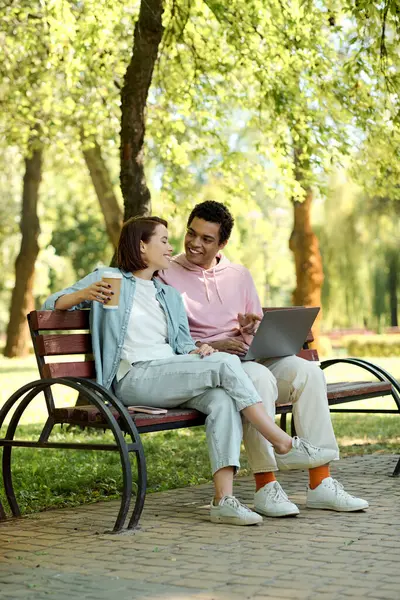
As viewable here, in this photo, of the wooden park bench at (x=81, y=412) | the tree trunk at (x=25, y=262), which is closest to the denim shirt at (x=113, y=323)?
the wooden park bench at (x=81, y=412)

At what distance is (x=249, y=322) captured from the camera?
5.85 m

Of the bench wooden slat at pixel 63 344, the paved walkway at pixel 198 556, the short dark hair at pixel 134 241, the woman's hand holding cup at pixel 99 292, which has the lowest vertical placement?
the paved walkway at pixel 198 556

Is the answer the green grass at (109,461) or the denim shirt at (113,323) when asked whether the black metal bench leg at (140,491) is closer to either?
the denim shirt at (113,323)

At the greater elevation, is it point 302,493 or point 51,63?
point 51,63

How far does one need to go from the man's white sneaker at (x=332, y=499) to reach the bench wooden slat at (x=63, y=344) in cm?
144

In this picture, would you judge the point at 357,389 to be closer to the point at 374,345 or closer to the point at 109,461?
the point at 109,461

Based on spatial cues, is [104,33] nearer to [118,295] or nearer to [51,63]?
[51,63]

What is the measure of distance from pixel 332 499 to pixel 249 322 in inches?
47.6

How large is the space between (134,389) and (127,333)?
1.12 ft

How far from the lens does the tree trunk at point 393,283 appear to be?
25.1 m

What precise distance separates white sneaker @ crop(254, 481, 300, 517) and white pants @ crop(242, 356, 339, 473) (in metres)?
0.10

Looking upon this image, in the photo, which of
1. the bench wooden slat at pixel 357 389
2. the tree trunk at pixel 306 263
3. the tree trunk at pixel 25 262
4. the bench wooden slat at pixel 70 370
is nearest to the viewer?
the bench wooden slat at pixel 70 370

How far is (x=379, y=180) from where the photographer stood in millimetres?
11500

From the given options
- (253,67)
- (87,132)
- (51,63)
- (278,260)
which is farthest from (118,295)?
(278,260)
